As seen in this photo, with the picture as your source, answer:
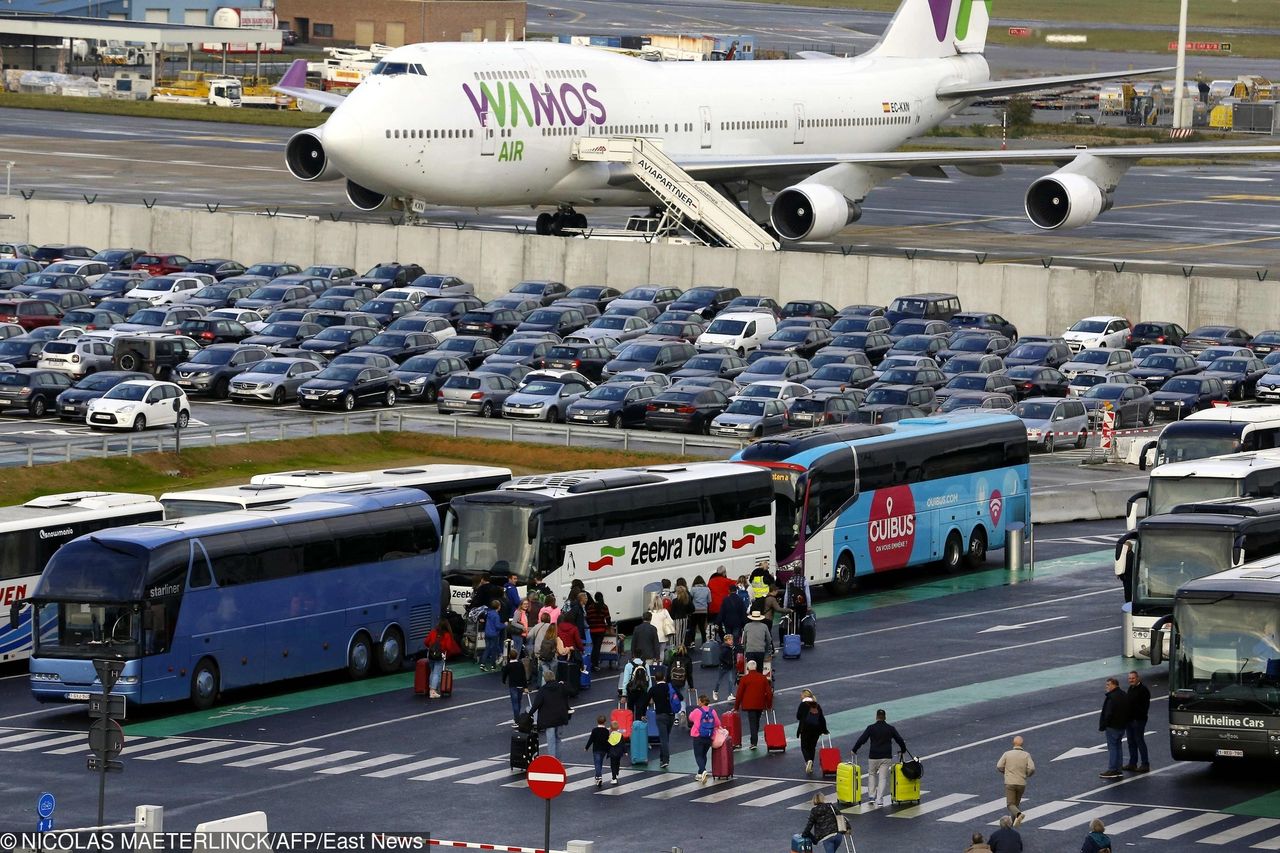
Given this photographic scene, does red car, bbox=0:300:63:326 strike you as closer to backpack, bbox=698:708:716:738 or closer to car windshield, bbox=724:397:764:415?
car windshield, bbox=724:397:764:415

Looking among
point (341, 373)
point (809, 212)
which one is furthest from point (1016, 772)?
point (809, 212)

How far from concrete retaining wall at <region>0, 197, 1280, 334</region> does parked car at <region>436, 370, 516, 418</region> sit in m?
18.9

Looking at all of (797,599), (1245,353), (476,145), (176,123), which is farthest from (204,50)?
(797,599)

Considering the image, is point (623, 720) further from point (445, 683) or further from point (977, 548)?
point (977, 548)

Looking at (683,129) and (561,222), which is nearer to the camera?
(561,222)

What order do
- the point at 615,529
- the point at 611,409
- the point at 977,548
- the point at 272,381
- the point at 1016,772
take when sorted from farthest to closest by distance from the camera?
the point at 272,381 → the point at 611,409 → the point at 977,548 → the point at 615,529 → the point at 1016,772

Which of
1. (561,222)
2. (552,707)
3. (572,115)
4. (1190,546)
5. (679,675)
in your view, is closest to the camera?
(552,707)

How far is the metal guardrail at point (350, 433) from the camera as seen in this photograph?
184 feet

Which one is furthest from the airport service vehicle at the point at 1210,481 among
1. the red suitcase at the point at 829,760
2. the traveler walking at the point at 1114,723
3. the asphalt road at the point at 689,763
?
the red suitcase at the point at 829,760

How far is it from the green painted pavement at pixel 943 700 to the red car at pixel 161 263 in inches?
2269

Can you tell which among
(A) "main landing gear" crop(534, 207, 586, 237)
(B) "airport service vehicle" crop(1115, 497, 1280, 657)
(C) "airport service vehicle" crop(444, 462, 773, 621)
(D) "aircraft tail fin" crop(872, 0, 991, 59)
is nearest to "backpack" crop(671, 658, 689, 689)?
(C) "airport service vehicle" crop(444, 462, 773, 621)

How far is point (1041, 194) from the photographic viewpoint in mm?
87188

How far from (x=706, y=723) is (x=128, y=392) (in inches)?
1349

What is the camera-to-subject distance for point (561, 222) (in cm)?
9231
